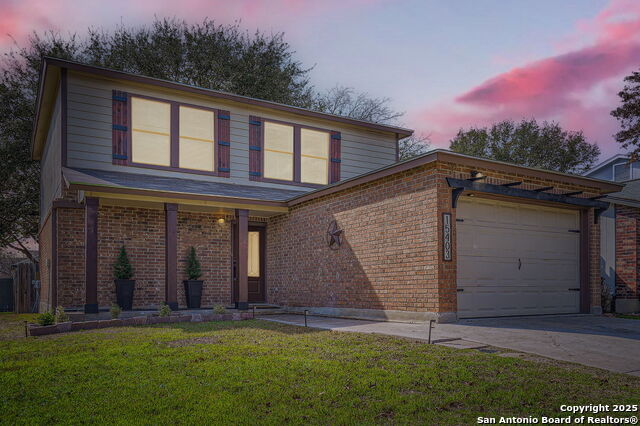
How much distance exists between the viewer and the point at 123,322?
9602mm

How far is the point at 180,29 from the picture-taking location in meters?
25.8

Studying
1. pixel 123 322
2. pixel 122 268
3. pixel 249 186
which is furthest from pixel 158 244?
pixel 123 322

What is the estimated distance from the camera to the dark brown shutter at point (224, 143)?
14531 millimetres

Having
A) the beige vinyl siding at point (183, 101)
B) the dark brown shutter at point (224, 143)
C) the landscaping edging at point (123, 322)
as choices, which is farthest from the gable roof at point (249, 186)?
the landscaping edging at point (123, 322)

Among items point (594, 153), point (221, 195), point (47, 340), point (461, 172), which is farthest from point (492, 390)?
point (594, 153)

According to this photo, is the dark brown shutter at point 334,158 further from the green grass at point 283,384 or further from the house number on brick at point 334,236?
the green grass at point 283,384

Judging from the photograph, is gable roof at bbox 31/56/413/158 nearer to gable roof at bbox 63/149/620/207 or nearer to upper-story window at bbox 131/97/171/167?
upper-story window at bbox 131/97/171/167

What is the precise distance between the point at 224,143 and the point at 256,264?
12.1ft

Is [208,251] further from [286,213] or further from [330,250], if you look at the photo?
[330,250]

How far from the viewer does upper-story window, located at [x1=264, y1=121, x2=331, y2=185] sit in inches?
607

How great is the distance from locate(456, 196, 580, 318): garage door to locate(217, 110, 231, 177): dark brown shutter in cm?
745

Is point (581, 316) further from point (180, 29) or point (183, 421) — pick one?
point (180, 29)

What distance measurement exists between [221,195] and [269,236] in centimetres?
278

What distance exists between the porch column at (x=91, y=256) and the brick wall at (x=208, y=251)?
2.62 metres
